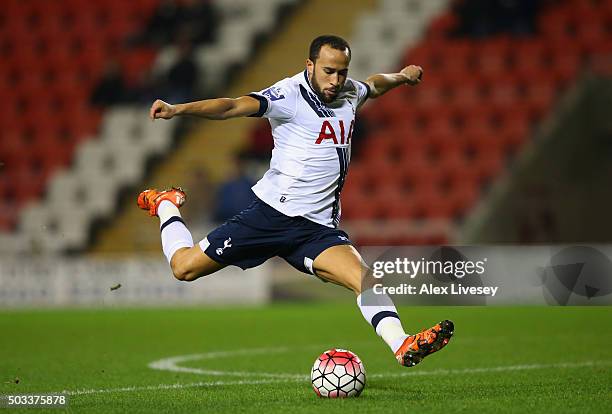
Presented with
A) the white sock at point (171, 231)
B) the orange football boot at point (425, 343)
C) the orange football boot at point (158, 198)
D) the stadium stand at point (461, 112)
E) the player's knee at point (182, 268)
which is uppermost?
the stadium stand at point (461, 112)

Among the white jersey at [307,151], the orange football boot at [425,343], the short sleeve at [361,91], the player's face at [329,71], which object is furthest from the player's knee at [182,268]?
the orange football boot at [425,343]

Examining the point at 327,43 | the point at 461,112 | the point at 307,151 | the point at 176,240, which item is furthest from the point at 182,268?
the point at 461,112

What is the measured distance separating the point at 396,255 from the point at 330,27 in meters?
14.2

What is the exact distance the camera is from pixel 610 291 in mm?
6934

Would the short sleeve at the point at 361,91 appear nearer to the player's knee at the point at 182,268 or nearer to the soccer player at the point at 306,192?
the soccer player at the point at 306,192

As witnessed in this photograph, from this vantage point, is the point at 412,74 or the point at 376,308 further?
the point at 412,74

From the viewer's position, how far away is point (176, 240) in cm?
676

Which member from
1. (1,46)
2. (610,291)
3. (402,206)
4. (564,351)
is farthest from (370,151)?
(610,291)

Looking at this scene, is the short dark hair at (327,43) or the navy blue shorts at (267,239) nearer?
the short dark hair at (327,43)

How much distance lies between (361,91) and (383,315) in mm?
1577

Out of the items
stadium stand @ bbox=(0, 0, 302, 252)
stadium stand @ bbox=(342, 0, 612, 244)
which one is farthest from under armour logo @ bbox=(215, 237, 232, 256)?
stadium stand @ bbox=(0, 0, 302, 252)

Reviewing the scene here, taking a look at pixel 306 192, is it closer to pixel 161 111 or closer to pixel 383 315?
pixel 383 315

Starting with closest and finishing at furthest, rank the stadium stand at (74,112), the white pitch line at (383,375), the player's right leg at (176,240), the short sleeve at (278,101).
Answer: the short sleeve at (278,101)
the white pitch line at (383,375)
the player's right leg at (176,240)
the stadium stand at (74,112)

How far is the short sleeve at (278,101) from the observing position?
20.0 ft
